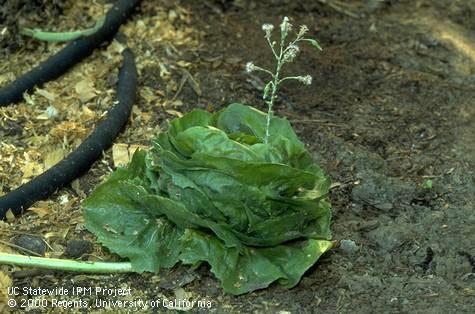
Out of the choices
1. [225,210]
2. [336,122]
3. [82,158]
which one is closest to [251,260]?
[225,210]

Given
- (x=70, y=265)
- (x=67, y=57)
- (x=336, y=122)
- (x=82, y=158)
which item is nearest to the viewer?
(x=70, y=265)

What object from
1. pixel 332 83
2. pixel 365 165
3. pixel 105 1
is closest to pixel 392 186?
pixel 365 165

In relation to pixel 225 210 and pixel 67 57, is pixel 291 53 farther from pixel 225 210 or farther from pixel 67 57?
pixel 67 57

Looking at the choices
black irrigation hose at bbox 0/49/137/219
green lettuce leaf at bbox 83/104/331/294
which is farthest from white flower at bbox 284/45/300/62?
black irrigation hose at bbox 0/49/137/219

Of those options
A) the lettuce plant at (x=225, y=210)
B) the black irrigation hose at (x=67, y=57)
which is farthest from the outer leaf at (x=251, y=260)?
the black irrigation hose at (x=67, y=57)

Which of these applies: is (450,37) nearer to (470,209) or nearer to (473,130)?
(473,130)

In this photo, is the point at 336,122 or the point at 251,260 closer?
the point at 251,260
